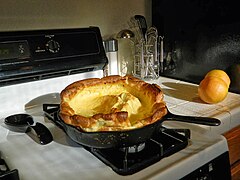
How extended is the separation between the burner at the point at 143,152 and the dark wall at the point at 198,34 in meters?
0.51

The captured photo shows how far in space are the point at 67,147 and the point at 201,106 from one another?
0.49 metres

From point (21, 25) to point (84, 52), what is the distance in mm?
241

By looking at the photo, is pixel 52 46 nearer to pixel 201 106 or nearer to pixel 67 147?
pixel 67 147

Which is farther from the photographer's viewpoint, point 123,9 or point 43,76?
point 123,9

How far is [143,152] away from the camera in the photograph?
60 centimetres

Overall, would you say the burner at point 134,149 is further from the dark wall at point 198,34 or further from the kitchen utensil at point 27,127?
the dark wall at point 198,34

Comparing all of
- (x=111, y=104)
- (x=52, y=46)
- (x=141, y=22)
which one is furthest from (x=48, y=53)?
(x=141, y=22)

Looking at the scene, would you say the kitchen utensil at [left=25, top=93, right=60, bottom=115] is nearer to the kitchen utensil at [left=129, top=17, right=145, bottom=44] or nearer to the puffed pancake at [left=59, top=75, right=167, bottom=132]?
the puffed pancake at [left=59, top=75, right=167, bottom=132]

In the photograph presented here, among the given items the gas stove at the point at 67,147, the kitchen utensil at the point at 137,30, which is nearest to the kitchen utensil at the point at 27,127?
the gas stove at the point at 67,147

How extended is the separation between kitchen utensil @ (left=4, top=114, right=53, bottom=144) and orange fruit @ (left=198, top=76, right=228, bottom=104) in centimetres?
54

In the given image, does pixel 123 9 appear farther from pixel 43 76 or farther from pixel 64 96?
pixel 64 96

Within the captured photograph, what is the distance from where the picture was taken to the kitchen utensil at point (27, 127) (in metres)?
0.68

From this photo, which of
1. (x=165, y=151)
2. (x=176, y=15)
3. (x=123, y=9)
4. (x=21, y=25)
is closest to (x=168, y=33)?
(x=176, y=15)

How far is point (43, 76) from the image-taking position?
0.92 meters
